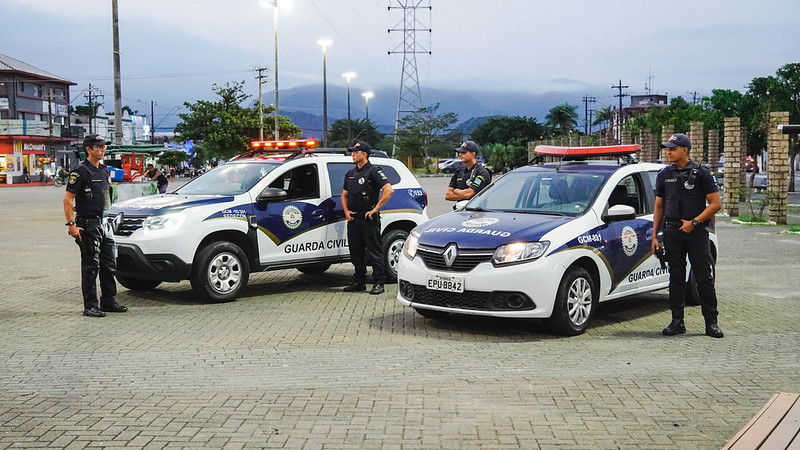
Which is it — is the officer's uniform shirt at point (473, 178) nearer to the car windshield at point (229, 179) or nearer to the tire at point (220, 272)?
the car windshield at point (229, 179)

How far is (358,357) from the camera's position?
7309 millimetres

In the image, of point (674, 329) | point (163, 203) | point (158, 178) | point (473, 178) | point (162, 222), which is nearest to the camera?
point (674, 329)

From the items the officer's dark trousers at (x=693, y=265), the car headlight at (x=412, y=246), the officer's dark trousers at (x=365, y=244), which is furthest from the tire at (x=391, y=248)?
the officer's dark trousers at (x=693, y=265)

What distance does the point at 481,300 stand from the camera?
8.03 m

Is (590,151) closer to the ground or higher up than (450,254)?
higher up

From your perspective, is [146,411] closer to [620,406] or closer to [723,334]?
[620,406]

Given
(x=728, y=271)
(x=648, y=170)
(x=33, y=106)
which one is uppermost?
(x=33, y=106)

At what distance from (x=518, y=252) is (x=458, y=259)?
557 millimetres

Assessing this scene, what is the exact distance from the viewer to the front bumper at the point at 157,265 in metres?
9.99

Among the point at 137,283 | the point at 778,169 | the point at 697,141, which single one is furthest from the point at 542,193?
the point at 697,141

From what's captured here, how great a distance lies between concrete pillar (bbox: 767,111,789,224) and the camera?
73.8ft

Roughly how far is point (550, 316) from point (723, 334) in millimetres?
1714

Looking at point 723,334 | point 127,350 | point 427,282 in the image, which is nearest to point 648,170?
point 723,334

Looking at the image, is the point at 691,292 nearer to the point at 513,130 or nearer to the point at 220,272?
the point at 220,272
